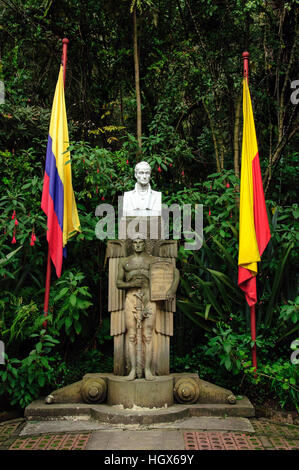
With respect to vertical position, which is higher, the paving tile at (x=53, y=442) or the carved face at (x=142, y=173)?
the carved face at (x=142, y=173)

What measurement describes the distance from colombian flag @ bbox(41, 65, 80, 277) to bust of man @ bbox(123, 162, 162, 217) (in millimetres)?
803

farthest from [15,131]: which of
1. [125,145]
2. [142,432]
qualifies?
[142,432]

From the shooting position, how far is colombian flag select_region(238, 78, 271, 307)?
445 centimetres

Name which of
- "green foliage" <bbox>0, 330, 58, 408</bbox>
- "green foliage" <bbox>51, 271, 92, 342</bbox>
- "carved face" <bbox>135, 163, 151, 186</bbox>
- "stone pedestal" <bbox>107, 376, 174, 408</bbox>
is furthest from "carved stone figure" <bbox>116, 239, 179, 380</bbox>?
"green foliage" <bbox>0, 330, 58, 408</bbox>

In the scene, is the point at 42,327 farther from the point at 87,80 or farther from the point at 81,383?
the point at 87,80

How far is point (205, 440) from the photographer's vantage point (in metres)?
3.49

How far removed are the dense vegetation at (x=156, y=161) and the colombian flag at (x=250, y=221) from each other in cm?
34

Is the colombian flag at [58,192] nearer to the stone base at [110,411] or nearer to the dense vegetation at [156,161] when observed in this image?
the dense vegetation at [156,161]

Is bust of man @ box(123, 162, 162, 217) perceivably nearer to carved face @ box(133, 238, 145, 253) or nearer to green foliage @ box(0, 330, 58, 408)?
carved face @ box(133, 238, 145, 253)

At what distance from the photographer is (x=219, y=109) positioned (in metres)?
6.66

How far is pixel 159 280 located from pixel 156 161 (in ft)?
7.88

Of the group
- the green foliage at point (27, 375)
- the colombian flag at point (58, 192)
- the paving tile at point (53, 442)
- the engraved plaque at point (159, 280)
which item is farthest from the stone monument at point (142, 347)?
the colombian flag at point (58, 192)

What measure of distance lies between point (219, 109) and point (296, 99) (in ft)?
4.18

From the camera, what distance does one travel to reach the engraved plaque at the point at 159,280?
4164 millimetres
